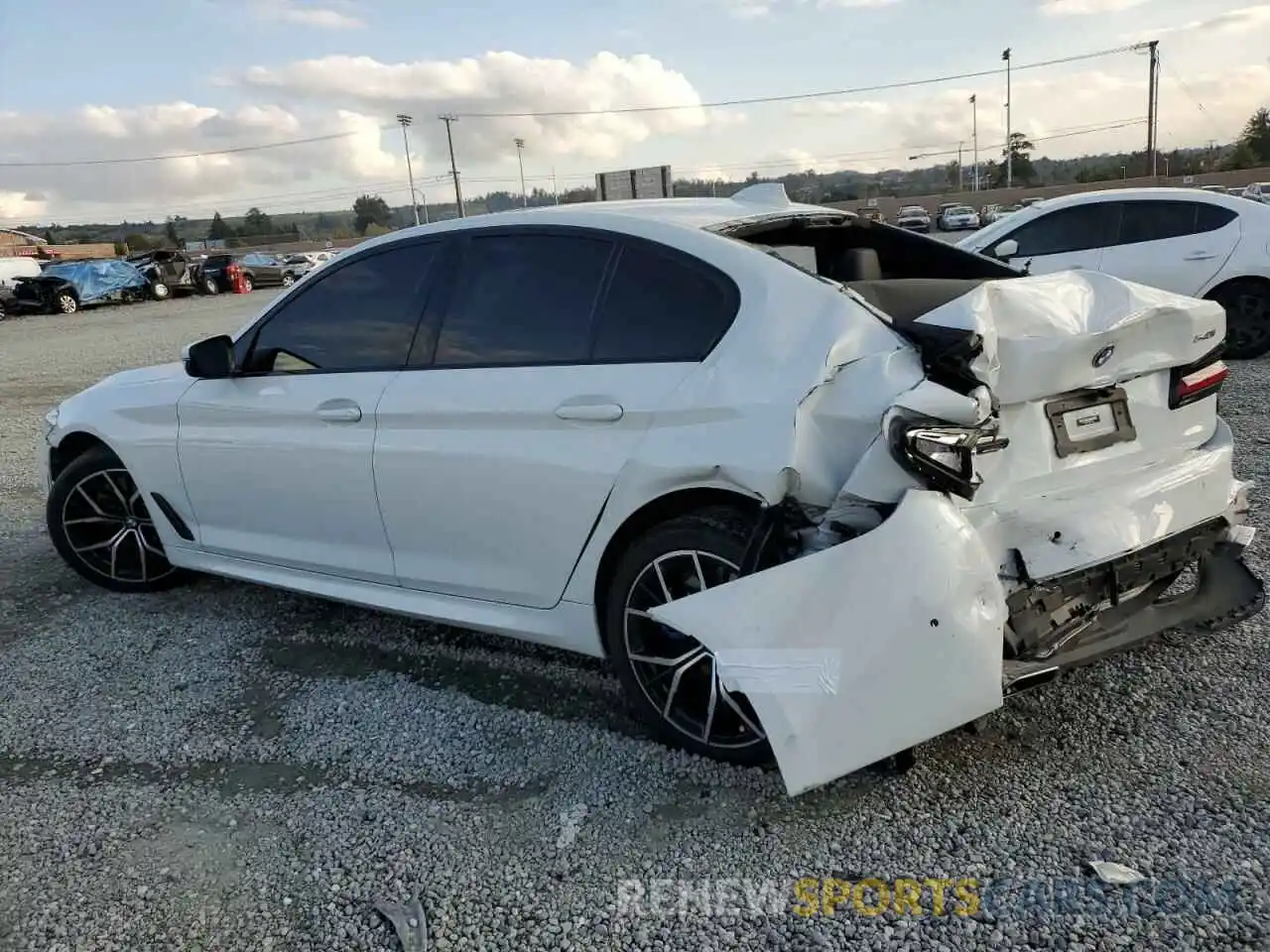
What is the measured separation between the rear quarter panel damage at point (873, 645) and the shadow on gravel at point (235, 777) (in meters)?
0.92

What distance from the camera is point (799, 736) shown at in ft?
7.97

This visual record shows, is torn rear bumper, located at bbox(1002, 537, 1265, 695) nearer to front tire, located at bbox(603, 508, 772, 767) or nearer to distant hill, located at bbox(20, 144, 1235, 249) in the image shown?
front tire, located at bbox(603, 508, 772, 767)

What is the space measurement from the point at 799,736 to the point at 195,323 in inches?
914

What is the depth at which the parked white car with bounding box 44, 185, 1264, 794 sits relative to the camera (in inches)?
97.3

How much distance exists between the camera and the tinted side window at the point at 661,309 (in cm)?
295

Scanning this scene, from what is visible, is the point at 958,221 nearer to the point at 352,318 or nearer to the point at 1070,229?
the point at 1070,229

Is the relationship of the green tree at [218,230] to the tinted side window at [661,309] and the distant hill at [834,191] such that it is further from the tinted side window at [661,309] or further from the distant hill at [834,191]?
the tinted side window at [661,309]

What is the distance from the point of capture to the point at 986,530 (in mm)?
2650

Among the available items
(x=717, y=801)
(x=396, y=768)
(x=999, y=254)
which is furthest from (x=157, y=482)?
(x=999, y=254)

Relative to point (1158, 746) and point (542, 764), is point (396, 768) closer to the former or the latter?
point (542, 764)

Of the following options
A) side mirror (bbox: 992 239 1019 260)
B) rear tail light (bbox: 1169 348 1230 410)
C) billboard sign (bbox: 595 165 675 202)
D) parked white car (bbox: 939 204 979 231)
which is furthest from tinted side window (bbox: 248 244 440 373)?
parked white car (bbox: 939 204 979 231)

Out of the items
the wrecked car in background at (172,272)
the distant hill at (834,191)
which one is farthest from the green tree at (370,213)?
the wrecked car in background at (172,272)

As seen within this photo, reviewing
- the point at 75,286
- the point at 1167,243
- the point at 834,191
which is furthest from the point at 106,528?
the point at 834,191

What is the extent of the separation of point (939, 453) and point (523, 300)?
1.53 m
